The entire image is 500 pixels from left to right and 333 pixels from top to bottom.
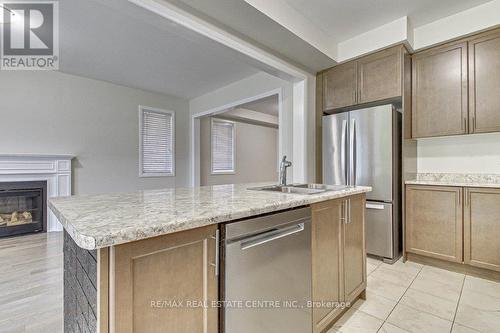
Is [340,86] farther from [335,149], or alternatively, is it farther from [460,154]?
[460,154]

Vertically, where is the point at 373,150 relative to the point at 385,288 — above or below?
above

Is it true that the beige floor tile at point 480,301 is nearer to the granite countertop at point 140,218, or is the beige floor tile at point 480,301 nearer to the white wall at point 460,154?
the white wall at point 460,154

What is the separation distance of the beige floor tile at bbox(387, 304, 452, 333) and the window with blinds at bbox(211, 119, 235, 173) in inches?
194

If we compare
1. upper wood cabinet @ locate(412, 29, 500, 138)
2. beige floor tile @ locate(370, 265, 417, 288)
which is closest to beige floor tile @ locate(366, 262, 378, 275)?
beige floor tile @ locate(370, 265, 417, 288)

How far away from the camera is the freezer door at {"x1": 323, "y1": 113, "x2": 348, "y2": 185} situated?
3090 millimetres

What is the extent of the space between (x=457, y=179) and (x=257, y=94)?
2947mm

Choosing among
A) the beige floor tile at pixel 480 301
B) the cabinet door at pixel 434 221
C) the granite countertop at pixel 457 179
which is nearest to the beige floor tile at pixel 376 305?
the beige floor tile at pixel 480 301

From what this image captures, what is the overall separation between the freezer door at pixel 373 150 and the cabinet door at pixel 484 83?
0.77 metres

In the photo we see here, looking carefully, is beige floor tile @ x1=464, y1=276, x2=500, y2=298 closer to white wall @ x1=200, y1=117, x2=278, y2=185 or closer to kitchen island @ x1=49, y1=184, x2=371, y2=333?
kitchen island @ x1=49, y1=184, x2=371, y2=333

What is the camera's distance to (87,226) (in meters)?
0.76

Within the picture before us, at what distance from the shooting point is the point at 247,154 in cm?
716

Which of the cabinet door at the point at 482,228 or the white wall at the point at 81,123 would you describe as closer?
the cabinet door at the point at 482,228

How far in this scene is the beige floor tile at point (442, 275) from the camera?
7.83ft

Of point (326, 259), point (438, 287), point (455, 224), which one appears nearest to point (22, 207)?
point (326, 259)
